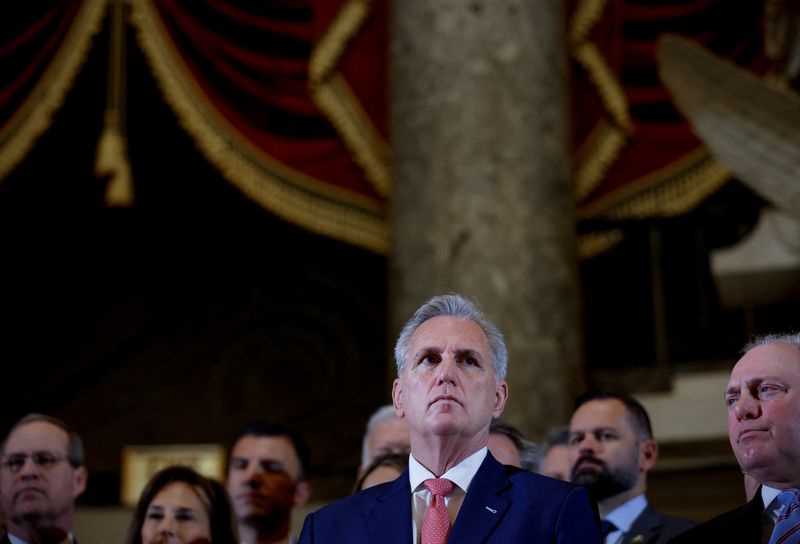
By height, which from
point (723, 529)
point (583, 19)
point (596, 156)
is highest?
point (583, 19)

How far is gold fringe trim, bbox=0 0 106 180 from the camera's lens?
598 cm

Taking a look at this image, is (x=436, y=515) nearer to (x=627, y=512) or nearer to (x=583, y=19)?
(x=627, y=512)

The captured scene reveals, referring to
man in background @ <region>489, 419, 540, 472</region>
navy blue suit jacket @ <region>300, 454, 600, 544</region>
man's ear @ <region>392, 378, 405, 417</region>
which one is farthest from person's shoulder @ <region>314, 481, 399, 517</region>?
man in background @ <region>489, 419, 540, 472</region>

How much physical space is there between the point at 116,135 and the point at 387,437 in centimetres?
267

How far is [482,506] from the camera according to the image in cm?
240

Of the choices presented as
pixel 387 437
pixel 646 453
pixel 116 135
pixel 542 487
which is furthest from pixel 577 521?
pixel 116 135

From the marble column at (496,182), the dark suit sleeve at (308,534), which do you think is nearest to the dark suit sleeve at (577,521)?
A: the dark suit sleeve at (308,534)

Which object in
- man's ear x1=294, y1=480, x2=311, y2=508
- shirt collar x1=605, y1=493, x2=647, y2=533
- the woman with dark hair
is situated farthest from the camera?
man's ear x1=294, y1=480, x2=311, y2=508

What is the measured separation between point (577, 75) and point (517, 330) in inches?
56.6

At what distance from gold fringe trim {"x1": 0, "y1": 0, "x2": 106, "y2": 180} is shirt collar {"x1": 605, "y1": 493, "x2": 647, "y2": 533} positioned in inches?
133

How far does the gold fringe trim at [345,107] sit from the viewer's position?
6.08 metres

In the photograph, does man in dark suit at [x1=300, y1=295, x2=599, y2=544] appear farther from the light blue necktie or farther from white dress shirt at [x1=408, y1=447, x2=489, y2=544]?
the light blue necktie

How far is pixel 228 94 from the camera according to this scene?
6.29 metres

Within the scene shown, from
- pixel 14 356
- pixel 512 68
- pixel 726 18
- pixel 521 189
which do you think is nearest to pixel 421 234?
pixel 521 189
